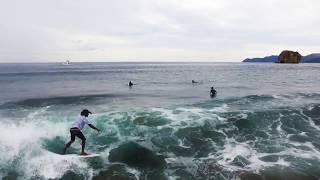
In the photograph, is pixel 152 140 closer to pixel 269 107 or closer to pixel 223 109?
pixel 223 109

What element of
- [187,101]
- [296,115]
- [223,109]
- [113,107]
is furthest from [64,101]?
[296,115]

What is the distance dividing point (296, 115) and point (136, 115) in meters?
12.4

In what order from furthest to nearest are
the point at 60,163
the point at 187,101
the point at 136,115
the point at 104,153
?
the point at 187,101, the point at 136,115, the point at 104,153, the point at 60,163

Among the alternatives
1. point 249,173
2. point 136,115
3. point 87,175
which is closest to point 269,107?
point 136,115

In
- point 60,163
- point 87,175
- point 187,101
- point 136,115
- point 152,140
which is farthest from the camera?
point 187,101

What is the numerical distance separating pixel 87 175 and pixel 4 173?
4002 mm

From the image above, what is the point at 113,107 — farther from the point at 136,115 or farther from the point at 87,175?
the point at 87,175

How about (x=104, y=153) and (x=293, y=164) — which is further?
(x=104, y=153)

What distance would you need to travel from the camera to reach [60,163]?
1702 cm

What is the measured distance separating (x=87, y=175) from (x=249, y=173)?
7548mm

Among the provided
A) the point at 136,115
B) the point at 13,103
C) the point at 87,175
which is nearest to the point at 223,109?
the point at 136,115

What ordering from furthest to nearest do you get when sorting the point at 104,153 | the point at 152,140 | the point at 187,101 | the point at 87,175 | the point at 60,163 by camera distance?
the point at 187,101, the point at 152,140, the point at 104,153, the point at 60,163, the point at 87,175

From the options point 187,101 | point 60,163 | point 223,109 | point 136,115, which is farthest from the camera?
point 187,101

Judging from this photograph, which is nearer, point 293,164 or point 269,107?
point 293,164
